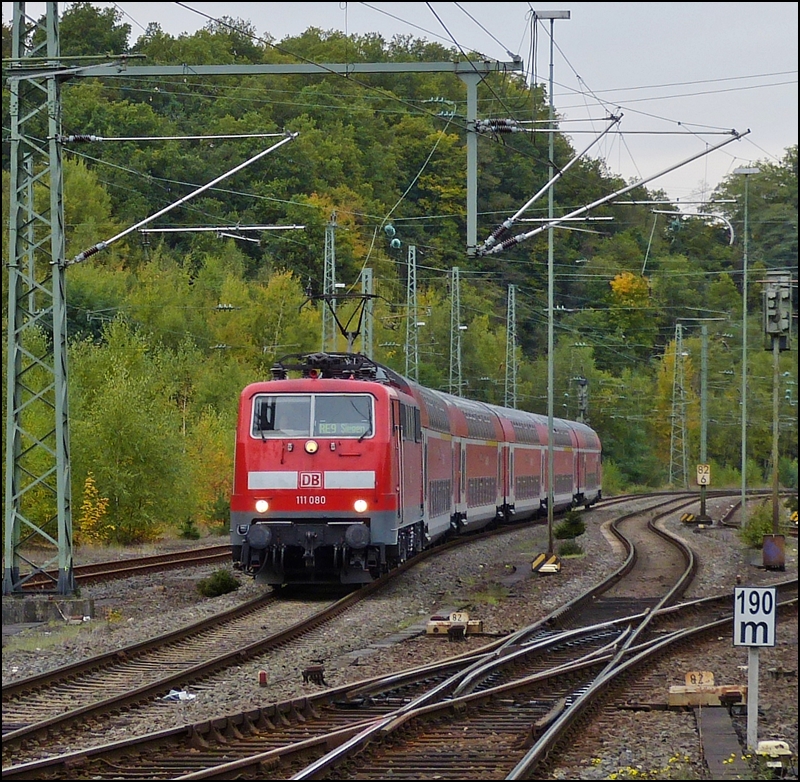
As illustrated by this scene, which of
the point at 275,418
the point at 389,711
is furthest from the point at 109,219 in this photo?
the point at 389,711

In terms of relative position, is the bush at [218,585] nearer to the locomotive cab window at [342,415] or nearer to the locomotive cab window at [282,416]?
the locomotive cab window at [282,416]

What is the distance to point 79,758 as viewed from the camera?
888 centimetres

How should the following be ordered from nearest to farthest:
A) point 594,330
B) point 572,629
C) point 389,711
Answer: point 389,711 → point 572,629 → point 594,330

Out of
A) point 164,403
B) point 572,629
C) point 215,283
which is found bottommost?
point 572,629

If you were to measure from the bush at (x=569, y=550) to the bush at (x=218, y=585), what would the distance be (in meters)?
10.0

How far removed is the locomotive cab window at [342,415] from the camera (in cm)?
1917

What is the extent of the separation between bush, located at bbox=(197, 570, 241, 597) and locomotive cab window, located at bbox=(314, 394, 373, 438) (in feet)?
9.70

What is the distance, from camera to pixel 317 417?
1925 centimetres

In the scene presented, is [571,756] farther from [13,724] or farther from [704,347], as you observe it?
[704,347]

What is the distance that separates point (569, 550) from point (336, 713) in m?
19.0

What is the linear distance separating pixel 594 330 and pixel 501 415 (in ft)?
128

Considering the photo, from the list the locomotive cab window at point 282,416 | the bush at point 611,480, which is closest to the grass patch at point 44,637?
the locomotive cab window at point 282,416

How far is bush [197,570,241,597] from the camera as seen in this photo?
20.2 metres

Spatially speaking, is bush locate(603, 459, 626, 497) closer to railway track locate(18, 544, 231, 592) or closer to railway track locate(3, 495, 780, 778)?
railway track locate(18, 544, 231, 592)
